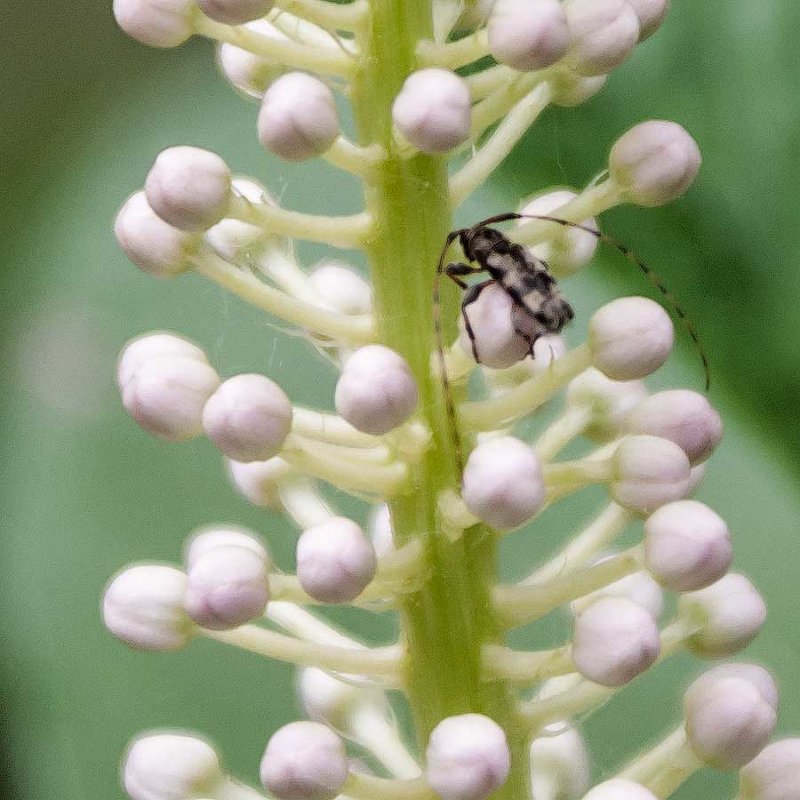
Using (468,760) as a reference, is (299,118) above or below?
above

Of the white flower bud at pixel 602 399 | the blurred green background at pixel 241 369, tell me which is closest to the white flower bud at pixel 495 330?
the white flower bud at pixel 602 399

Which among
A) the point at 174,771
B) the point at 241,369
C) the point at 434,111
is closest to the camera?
the point at 434,111

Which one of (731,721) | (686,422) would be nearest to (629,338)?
(686,422)

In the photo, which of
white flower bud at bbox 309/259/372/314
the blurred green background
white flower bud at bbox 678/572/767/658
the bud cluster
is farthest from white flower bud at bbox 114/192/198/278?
the blurred green background

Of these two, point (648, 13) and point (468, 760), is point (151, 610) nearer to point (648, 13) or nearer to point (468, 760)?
point (468, 760)

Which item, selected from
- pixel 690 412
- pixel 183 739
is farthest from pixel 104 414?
pixel 690 412

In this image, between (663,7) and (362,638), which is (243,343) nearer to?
(362,638)
